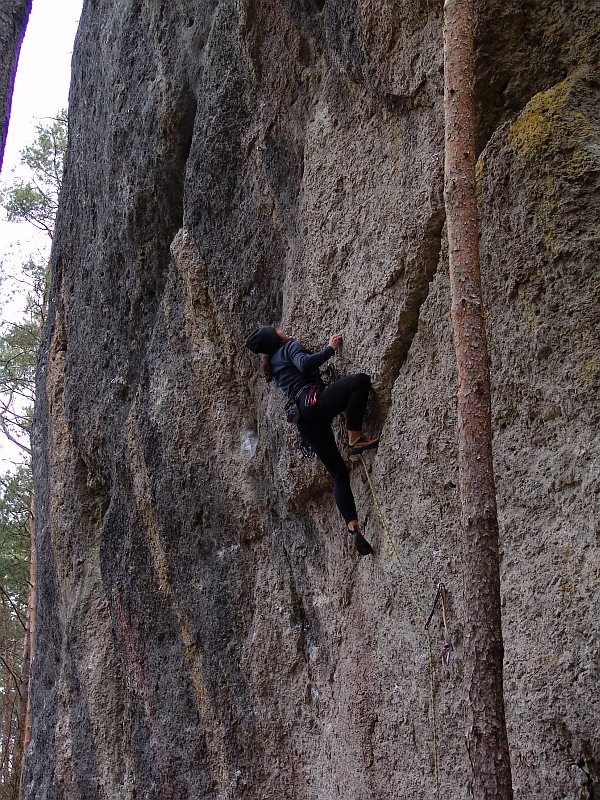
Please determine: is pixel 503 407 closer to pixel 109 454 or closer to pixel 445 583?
pixel 445 583

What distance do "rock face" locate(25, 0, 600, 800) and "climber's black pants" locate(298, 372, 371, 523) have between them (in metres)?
0.15

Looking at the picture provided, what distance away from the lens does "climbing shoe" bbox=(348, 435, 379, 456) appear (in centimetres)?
550

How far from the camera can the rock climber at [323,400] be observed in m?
5.52

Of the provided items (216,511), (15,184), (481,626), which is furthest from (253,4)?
(15,184)

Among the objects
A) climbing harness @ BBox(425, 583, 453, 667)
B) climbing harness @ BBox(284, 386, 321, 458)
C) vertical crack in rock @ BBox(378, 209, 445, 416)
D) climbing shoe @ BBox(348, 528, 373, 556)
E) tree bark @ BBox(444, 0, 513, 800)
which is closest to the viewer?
tree bark @ BBox(444, 0, 513, 800)

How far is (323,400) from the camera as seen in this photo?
5695 mm

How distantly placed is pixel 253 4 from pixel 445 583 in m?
4.78

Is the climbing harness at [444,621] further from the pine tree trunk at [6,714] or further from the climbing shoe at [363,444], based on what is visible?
the pine tree trunk at [6,714]

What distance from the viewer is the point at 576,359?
419 cm

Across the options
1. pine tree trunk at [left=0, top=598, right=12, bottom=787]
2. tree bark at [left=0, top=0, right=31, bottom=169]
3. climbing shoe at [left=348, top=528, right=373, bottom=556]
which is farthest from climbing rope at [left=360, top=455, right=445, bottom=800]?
pine tree trunk at [left=0, top=598, right=12, bottom=787]

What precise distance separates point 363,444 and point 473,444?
203 centimetres

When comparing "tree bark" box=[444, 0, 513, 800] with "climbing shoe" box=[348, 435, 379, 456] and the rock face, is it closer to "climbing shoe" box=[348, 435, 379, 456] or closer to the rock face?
the rock face

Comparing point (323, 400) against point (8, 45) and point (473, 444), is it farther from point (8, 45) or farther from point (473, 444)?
point (8, 45)

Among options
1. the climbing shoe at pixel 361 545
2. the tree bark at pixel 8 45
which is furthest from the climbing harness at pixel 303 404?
the tree bark at pixel 8 45
